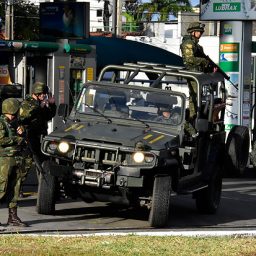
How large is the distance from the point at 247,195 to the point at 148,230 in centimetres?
571

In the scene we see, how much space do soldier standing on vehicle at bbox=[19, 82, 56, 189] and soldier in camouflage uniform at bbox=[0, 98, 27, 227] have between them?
6.60ft

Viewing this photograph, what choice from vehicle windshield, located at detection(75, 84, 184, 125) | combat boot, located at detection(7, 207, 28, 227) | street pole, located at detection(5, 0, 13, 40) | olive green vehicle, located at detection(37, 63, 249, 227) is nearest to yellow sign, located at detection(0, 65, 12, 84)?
olive green vehicle, located at detection(37, 63, 249, 227)

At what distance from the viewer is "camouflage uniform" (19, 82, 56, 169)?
14164 millimetres

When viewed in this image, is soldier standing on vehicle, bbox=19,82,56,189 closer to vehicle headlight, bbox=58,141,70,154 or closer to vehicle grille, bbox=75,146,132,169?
vehicle headlight, bbox=58,141,70,154

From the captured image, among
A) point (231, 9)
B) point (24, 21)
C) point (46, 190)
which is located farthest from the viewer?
point (24, 21)

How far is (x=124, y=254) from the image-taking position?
30.8 feet

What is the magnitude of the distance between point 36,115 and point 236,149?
3.21 meters

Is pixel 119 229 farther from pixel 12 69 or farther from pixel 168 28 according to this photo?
pixel 168 28

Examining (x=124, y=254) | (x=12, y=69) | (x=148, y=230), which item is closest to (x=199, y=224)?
(x=148, y=230)

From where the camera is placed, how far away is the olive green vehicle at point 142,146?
12.2 meters

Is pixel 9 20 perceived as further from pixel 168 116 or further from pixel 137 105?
pixel 168 116

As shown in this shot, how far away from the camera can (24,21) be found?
165 feet

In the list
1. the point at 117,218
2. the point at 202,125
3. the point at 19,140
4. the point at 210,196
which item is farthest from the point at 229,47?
the point at 19,140

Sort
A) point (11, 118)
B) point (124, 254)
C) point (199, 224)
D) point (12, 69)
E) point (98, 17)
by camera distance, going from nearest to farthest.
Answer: point (124, 254)
point (11, 118)
point (199, 224)
point (12, 69)
point (98, 17)
